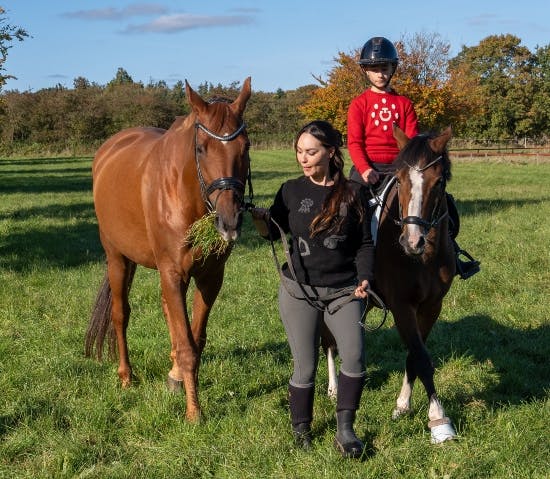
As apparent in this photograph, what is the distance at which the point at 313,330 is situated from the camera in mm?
3896

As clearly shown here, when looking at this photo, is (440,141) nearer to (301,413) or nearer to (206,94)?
(301,413)

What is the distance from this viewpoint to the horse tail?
5941mm

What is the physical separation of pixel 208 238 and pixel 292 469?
62.8 inches

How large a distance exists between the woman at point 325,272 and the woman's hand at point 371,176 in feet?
3.74

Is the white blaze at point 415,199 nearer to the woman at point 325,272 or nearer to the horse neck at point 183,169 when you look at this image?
the woman at point 325,272

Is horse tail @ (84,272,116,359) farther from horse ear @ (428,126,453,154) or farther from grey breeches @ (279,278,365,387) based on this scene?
horse ear @ (428,126,453,154)

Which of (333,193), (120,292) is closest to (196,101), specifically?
(333,193)

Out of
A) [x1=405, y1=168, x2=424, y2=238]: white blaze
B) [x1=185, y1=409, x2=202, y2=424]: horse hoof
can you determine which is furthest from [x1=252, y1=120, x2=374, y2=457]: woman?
[x1=185, y1=409, x2=202, y2=424]: horse hoof

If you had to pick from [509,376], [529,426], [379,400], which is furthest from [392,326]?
[529,426]

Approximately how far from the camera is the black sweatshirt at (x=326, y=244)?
12.4 feet

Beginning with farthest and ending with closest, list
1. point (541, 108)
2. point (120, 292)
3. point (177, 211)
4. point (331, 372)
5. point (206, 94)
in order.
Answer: point (541, 108) < point (206, 94) < point (120, 292) < point (331, 372) < point (177, 211)

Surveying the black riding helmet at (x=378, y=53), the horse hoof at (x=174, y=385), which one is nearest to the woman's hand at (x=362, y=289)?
the horse hoof at (x=174, y=385)

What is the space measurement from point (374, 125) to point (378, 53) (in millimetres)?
585

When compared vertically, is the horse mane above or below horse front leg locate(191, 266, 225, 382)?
above
